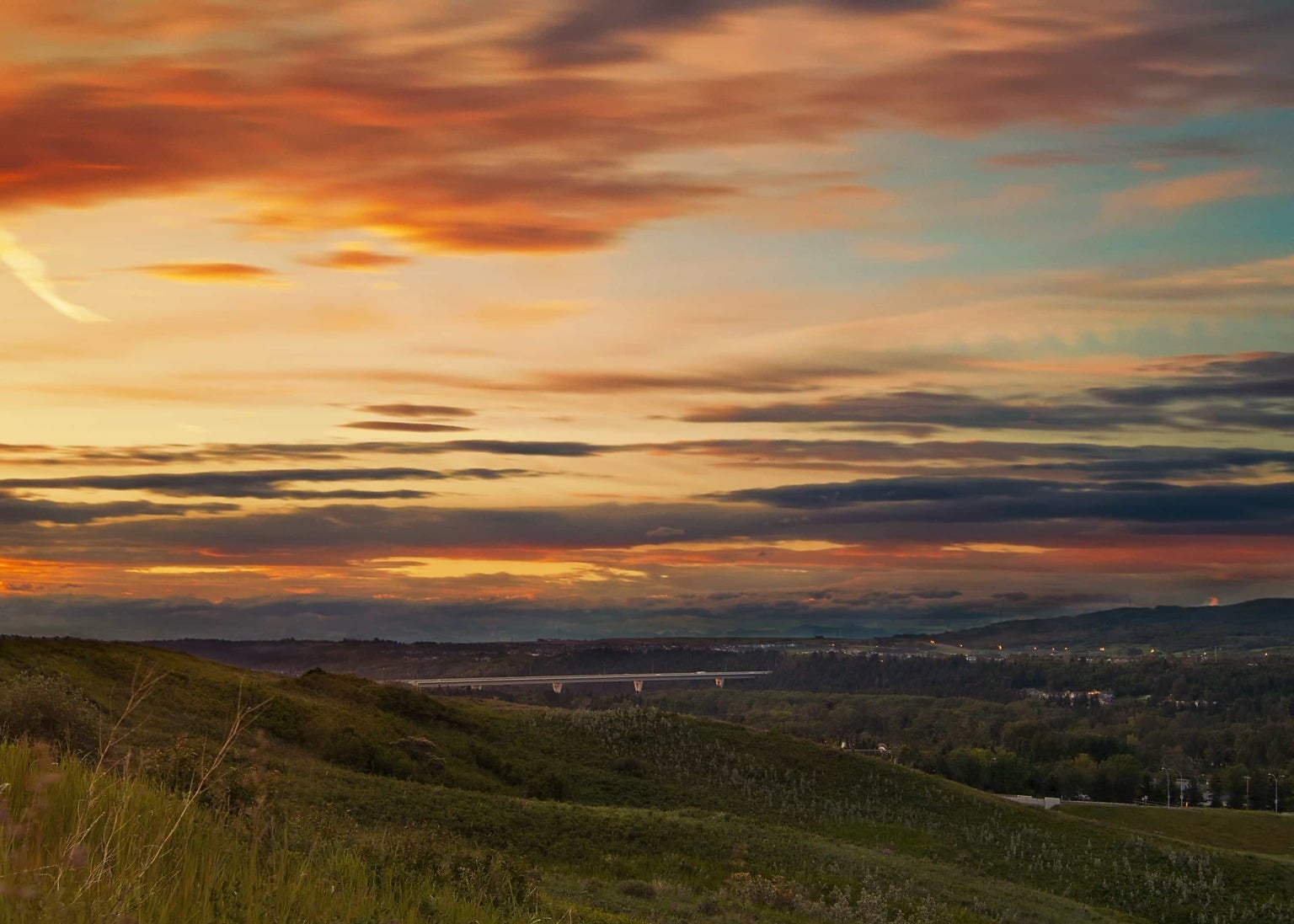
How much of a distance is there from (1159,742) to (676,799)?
4354 inches

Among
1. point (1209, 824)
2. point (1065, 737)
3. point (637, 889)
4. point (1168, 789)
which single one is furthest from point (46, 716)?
point (1065, 737)

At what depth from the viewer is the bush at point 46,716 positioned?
2481 cm

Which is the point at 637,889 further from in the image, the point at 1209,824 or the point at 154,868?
the point at 1209,824

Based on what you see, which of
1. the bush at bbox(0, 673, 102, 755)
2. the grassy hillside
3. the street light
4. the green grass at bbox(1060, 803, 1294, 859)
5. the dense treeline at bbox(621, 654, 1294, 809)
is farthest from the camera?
the street light

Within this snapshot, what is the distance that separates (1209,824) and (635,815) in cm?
5330

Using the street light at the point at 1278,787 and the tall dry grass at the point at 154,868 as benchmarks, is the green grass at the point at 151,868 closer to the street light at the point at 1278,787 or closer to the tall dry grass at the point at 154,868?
the tall dry grass at the point at 154,868

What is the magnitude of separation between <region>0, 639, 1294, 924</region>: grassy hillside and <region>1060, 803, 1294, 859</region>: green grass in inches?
675

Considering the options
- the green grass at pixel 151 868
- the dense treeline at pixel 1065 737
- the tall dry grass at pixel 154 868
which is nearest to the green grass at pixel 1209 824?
the dense treeline at pixel 1065 737

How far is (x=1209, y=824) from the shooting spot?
75.4 metres

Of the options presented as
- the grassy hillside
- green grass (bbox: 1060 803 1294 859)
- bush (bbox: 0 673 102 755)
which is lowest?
green grass (bbox: 1060 803 1294 859)

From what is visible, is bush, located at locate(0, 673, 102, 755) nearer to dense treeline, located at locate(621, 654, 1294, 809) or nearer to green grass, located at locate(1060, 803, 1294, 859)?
green grass, located at locate(1060, 803, 1294, 859)

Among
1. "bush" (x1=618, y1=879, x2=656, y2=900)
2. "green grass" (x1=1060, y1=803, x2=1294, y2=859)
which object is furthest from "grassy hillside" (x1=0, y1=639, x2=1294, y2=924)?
"green grass" (x1=1060, y1=803, x2=1294, y2=859)

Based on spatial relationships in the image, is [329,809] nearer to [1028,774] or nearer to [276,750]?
[276,750]

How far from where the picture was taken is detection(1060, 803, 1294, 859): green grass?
7100cm
